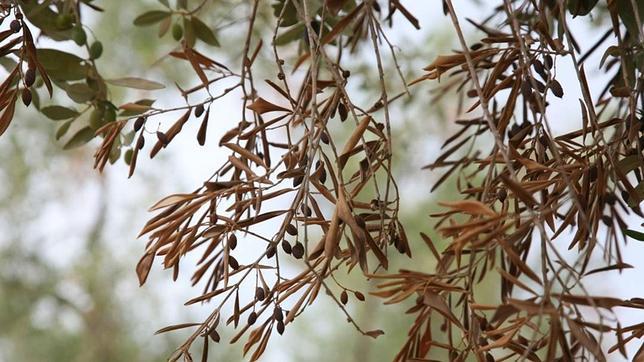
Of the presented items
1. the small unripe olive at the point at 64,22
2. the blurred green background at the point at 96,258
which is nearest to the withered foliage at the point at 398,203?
the small unripe olive at the point at 64,22

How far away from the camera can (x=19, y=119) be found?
324 centimetres

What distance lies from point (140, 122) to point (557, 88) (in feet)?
0.79

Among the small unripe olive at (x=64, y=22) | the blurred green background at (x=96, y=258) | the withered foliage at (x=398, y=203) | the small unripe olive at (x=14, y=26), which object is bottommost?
the withered foliage at (x=398, y=203)

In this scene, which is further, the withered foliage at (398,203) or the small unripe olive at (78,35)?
the small unripe olive at (78,35)

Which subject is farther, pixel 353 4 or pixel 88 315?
pixel 88 315

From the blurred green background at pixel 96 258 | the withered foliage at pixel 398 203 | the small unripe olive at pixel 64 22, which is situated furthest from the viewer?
the blurred green background at pixel 96 258

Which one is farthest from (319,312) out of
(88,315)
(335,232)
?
(335,232)

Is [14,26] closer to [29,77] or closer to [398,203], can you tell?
[29,77]

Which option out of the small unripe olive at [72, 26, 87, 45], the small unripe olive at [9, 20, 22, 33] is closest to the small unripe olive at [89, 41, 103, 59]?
the small unripe olive at [72, 26, 87, 45]

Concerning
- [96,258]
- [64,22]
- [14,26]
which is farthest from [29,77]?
[96,258]

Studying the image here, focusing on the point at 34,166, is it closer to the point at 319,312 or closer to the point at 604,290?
the point at 319,312

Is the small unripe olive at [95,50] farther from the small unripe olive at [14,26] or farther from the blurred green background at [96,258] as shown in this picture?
the blurred green background at [96,258]

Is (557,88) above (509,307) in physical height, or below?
above

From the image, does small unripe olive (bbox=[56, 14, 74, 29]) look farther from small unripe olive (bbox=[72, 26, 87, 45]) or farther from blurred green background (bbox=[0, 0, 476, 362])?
blurred green background (bbox=[0, 0, 476, 362])
